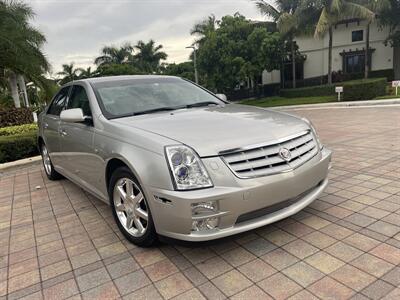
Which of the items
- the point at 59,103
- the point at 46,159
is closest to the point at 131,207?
the point at 59,103

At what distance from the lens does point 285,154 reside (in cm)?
275

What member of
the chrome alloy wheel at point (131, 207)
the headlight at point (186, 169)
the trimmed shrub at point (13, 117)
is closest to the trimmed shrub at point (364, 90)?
the trimmed shrub at point (13, 117)

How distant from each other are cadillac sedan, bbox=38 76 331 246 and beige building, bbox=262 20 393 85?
24.9m

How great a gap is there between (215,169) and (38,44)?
12.3 metres

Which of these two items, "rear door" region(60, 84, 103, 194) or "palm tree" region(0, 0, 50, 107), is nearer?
"rear door" region(60, 84, 103, 194)

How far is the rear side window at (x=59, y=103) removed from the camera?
471 cm

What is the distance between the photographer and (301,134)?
3.08 metres

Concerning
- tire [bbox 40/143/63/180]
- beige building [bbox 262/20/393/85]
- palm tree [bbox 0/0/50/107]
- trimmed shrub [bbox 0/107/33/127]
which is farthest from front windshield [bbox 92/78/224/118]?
beige building [bbox 262/20/393/85]

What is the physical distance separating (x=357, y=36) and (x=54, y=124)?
27008 millimetres

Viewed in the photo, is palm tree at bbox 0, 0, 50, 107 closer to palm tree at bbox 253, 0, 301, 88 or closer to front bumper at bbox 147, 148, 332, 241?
front bumper at bbox 147, 148, 332, 241

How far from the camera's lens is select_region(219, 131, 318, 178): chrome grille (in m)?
2.56

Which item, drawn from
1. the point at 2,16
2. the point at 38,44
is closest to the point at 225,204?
the point at 2,16

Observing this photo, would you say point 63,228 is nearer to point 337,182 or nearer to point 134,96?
point 134,96

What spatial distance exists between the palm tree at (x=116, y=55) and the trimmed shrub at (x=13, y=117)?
33290 mm
